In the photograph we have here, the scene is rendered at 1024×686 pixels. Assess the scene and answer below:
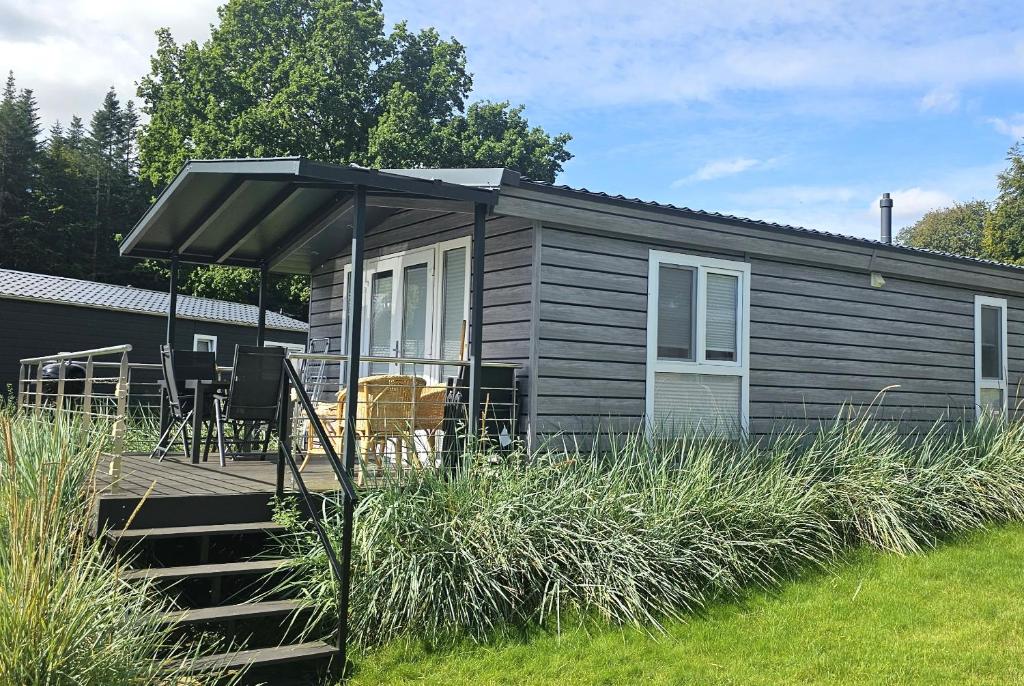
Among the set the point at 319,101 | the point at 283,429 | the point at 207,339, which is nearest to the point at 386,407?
the point at 283,429

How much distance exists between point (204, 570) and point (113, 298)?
18.2 metres

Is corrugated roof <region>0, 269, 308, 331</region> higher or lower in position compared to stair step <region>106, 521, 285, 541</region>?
higher

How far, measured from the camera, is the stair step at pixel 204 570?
451 cm

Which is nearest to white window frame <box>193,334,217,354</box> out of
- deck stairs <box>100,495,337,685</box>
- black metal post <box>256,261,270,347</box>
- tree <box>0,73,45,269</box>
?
black metal post <box>256,261,270,347</box>

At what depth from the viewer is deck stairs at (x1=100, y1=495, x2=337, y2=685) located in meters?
4.39

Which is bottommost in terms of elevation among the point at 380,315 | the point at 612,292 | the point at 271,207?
the point at 380,315

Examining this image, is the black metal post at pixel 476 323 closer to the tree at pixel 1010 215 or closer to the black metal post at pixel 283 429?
the black metal post at pixel 283 429

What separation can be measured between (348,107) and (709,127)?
479 inches

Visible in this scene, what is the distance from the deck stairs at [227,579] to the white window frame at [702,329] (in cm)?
370

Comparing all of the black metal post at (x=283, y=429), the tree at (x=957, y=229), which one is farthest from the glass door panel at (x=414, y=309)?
the tree at (x=957, y=229)

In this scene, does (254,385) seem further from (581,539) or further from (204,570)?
(581,539)

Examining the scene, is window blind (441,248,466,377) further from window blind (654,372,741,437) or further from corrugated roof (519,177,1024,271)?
window blind (654,372,741,437)

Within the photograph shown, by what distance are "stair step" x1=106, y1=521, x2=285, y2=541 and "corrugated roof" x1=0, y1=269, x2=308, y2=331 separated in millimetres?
15611

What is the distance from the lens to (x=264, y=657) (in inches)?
169
